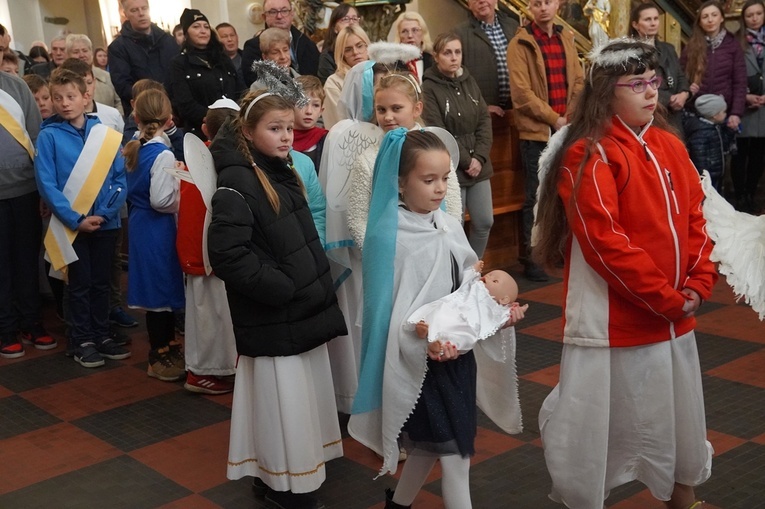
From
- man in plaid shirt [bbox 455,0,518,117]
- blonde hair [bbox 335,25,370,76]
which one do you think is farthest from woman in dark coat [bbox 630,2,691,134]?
blonde hair [bbox 335,25,370,76]

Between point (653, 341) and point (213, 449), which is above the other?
point (653, 341)

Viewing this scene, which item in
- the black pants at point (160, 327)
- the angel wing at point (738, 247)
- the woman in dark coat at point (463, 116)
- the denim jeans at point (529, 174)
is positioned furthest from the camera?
the denim jeans at point (529, 174)

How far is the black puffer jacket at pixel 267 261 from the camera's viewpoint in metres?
3.40

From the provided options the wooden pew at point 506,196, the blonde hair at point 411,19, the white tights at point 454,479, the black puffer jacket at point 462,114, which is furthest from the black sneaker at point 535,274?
the white tights at point 454,479

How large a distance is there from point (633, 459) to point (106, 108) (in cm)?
471

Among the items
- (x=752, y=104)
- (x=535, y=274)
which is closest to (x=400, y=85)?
(x=535, y=274)

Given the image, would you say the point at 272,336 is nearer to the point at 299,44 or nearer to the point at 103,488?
the point at 103,488

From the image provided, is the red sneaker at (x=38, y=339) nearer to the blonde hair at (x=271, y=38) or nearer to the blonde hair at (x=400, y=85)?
the blonde hair at (x=271, y=38)

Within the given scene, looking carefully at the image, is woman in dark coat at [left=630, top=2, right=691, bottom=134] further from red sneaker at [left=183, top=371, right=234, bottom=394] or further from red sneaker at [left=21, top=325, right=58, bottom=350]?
red sneaker at [left=21, top=325, right=58, bottom=350]

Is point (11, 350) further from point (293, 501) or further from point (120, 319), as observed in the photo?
point (293, 501)

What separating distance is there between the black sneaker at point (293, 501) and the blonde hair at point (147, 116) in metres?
2.36

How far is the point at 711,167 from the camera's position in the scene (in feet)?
28.0

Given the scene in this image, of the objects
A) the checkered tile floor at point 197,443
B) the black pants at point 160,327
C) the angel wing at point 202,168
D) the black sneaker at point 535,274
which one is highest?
the angel wing at point 202,168

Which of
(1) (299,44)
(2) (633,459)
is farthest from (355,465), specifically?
(1) (299,44)
